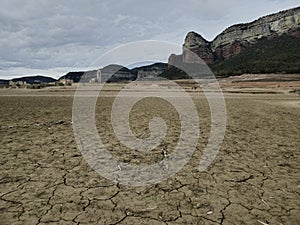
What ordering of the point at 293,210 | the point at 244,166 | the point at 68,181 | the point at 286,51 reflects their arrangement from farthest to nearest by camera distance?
the point at 286,51 → the point at 244,166 → the point at 68,181 → the point at 293,210

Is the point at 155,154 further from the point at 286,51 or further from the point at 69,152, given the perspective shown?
the point at 286,51

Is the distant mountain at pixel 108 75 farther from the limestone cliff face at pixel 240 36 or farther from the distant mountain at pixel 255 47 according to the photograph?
the limestone cliff face at pixel 240 36

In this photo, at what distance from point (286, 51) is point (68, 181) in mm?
73744

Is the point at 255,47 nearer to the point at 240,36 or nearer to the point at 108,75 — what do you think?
the point at 240,36

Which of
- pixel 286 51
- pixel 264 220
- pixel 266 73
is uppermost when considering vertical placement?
pixel 286 51

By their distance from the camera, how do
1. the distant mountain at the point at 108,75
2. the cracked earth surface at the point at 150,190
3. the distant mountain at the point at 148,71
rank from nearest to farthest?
the cracked earth surface at the point at 150,190 → the distant mountain at the point at 108,75 → the distant mountain at the point at 148,71

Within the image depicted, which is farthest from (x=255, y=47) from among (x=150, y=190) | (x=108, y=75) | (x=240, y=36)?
(x=150, y=190)

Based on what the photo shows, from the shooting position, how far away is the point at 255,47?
3155 inches

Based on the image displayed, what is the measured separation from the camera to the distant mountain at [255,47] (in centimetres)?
5948

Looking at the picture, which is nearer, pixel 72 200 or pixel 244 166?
pixel 72 200

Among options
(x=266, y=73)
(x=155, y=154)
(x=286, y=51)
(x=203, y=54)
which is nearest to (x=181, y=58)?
(x=203, y=54)

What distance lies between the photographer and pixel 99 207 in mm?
3062

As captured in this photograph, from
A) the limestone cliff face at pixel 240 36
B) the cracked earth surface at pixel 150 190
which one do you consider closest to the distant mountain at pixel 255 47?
the limestone cliff face at pixel 240 36

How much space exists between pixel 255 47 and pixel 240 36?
3623cm
